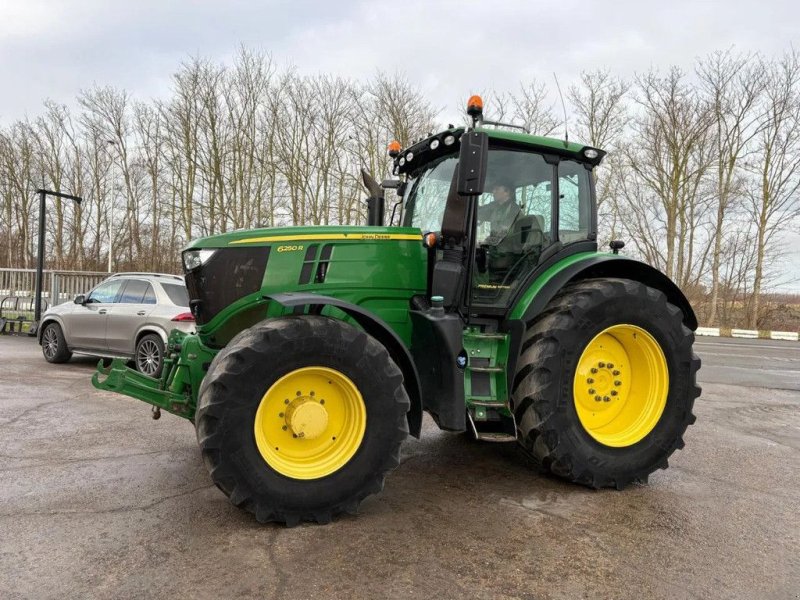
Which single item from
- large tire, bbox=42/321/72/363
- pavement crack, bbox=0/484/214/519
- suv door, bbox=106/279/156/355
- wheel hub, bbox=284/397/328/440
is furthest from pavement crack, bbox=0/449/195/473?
large tire, bbox=42/321/72/363

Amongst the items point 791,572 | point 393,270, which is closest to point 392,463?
point 393,270

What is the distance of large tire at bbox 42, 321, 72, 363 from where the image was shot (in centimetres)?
1008

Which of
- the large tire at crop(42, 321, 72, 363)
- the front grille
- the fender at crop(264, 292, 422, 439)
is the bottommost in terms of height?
the large tire at crop(42, 321, 72, 363)

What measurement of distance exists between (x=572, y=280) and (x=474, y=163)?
1420 millimetres

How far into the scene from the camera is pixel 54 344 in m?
10.2

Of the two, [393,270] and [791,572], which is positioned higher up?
[393,270]

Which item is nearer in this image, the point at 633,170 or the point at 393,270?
the point at 393,270

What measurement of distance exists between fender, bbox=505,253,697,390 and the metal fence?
40.3 ft

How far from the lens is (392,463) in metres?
3.33

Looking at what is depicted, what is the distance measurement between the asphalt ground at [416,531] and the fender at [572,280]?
1028mm

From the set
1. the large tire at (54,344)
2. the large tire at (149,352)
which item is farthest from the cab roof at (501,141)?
the large tire at (54,344)

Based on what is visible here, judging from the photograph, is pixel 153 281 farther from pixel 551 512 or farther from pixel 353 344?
pixel 551 512

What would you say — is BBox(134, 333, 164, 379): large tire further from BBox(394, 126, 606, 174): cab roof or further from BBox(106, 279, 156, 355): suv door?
BBox(394, 126, 606, 174): cab roof

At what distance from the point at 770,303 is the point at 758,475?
25236 mm
